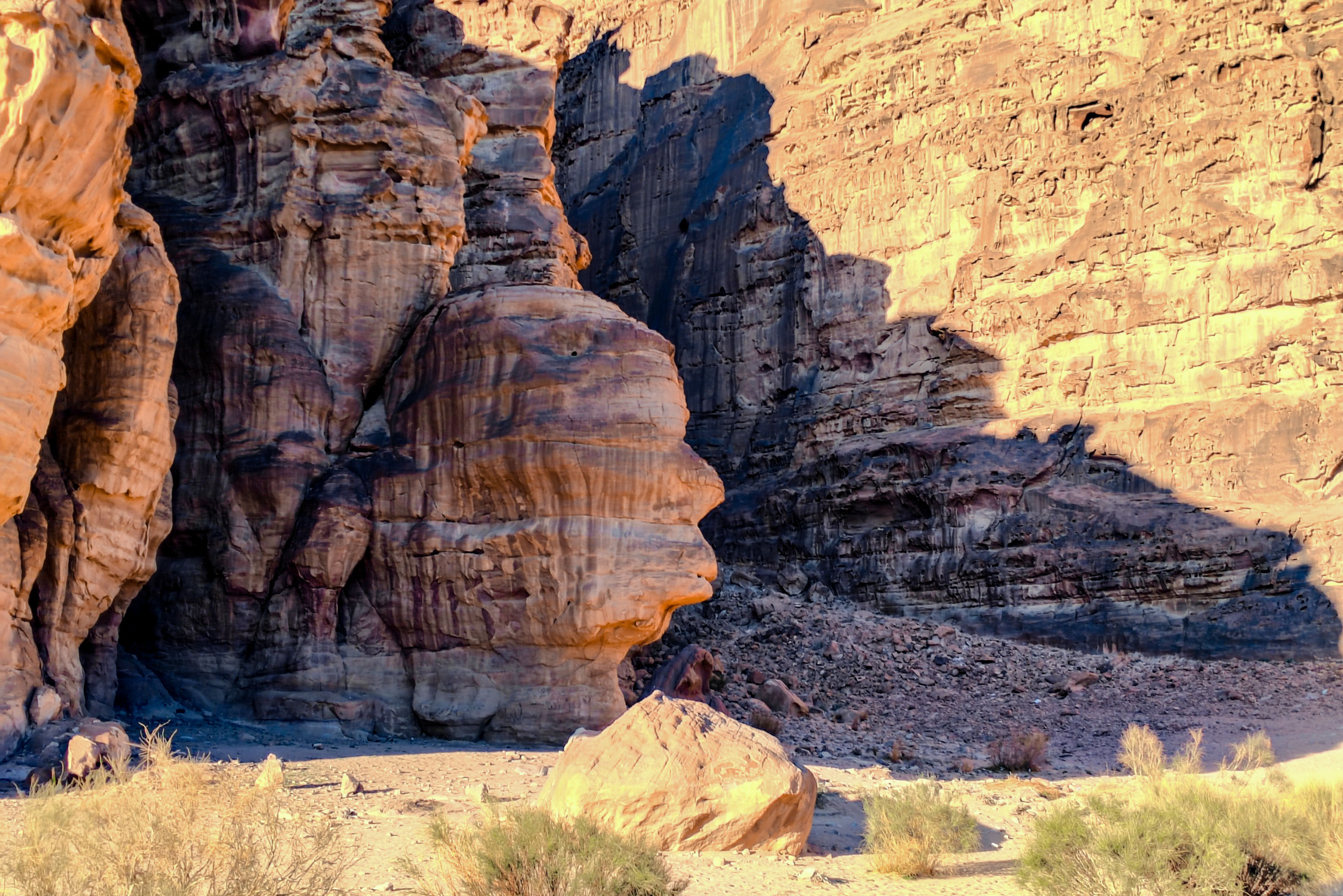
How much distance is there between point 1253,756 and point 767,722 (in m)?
7.27

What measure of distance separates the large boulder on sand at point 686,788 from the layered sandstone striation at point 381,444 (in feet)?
24.2

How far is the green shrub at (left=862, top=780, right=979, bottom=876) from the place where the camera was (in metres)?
9.92

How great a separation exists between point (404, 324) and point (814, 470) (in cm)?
1764

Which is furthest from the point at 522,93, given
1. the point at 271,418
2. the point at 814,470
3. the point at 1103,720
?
the point at 1103,720

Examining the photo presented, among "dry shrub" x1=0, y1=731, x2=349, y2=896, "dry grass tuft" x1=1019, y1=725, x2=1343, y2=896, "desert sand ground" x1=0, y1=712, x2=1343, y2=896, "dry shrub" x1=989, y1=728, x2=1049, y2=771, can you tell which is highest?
"dry shrub" x1=0, y1=731, x2=349, y2=896

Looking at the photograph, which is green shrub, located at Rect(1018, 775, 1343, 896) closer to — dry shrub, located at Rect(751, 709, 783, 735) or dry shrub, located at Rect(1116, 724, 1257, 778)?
dry shrub, located at Rect(1116, 724, 1257, 778)

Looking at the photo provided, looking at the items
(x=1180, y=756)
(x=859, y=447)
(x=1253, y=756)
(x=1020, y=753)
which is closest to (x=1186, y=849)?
(x=1180, y=756)

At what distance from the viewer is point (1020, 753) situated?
17891 mm

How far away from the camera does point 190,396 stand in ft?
64.9

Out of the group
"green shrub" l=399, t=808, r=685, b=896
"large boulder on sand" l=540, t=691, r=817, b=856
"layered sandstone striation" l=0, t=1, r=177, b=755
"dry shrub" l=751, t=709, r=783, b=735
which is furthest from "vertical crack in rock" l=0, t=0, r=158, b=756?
"dry shrub" l=751, t=709, r=783, b=735

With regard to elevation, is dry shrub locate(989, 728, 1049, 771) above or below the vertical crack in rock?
below

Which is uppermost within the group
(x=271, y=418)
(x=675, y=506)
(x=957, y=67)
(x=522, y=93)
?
(x=957, y=67)

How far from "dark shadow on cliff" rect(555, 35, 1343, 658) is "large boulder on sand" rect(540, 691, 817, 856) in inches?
785

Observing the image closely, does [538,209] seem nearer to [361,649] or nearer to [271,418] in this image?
[271,418]
